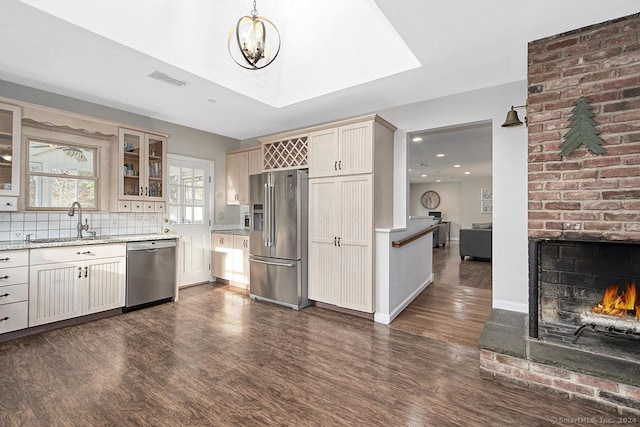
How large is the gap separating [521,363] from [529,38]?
246 cm

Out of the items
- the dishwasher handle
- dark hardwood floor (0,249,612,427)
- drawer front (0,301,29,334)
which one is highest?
the dishwasher handle

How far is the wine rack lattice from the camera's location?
12.7ft

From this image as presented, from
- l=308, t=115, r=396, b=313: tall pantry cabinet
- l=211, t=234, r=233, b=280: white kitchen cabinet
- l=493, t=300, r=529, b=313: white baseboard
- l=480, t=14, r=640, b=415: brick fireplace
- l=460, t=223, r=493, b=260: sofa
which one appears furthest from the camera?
l=460, t=223, r=493, b=260: sofa

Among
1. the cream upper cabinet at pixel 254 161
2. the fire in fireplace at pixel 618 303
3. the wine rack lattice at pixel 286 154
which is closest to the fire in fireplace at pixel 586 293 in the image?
the fire in fireplace at pixel 618 303

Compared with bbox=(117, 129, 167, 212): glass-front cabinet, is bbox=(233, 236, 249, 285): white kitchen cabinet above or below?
below

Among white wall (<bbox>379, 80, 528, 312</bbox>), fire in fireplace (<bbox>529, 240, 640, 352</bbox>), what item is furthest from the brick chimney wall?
white wall (<bbox>379, 80, 528, 312</bbox>)

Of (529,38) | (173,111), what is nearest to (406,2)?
(529,38)

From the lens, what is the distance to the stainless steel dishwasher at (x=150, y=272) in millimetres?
3592

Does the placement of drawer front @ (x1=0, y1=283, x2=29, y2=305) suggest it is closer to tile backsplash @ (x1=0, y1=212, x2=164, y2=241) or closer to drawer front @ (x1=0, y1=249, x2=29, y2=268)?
drawer front @ (x1=0, y1=249, x2=29, y2=268)

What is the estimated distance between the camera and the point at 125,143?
381 centimetres

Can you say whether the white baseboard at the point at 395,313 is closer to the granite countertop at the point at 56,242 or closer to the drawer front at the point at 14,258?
the granite countertop at the point at 56,242

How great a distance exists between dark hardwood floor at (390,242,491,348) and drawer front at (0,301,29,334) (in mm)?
3619

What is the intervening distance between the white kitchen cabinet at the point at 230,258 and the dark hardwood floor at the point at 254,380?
148 centimetres

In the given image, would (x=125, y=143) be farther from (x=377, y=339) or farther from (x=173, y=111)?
(x=377, y=339)
